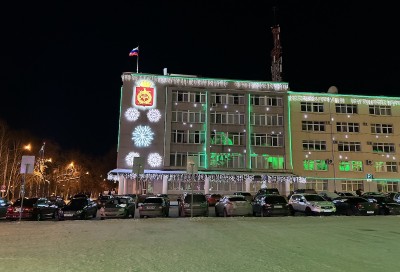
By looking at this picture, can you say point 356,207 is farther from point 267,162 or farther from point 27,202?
point 267,162

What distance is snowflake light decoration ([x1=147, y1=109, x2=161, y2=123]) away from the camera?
56.6 meters

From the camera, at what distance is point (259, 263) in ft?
27.6

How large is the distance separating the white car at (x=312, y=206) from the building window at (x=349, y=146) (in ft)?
121

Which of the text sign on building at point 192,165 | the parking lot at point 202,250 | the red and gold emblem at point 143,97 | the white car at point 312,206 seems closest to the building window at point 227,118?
the red and gold emblem at point 143,97

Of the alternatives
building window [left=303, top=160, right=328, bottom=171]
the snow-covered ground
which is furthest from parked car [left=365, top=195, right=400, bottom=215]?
building window [left=303, top=160, right=328, bottom=171]

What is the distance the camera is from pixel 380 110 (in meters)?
63.0

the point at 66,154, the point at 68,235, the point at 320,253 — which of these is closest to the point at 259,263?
the point at 320,253

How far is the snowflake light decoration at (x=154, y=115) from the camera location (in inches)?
2229

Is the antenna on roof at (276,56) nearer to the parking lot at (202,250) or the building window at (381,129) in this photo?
the building window at (381,129)

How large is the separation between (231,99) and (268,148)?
379 inches

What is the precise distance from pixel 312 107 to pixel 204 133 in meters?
18.7

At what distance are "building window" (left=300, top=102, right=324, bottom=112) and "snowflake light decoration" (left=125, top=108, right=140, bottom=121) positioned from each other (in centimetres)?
2663

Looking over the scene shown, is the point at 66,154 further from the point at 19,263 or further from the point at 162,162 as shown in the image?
the point at 19,263

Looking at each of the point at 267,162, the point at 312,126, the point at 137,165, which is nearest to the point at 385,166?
the point at 312,126
